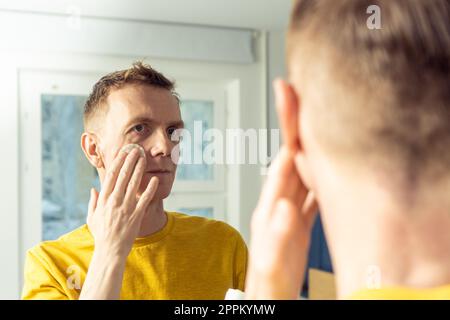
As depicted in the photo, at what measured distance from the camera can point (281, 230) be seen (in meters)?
0.23

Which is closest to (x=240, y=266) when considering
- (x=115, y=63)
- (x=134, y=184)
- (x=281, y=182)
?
(x=134, y=184)

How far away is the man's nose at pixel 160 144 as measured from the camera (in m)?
0.42

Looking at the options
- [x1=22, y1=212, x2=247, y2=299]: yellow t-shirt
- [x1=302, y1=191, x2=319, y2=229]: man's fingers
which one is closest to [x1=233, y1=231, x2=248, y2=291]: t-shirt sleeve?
[x1=22, y1=212, x2=247, y2=299]: yellow t-shirt

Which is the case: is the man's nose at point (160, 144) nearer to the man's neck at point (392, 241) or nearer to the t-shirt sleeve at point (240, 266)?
the t-shirt sleeve at point (240, 266)

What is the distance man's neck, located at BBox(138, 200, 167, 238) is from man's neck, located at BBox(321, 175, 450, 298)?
0.25 m

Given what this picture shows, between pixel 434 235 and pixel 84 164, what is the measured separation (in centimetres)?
40

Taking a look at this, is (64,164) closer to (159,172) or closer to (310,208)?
(159,172)

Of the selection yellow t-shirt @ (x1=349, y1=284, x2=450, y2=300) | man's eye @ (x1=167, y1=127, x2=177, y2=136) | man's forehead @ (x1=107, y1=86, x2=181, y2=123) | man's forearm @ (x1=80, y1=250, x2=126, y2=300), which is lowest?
man's forearm @ (x1=80, y1=250, x2=126, y2=300)

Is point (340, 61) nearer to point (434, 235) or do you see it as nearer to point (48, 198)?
point (434, 235)

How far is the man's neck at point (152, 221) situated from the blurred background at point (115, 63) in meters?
0.10

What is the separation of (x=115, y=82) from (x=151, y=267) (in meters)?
0.14

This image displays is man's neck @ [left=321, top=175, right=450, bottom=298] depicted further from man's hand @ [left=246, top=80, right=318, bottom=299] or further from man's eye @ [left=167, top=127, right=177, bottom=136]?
man's eye @ [left=167, top=127, right=177, bottom=136]

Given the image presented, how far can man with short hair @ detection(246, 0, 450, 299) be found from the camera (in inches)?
8.5

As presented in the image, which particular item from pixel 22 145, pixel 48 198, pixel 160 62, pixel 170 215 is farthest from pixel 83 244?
pixel 22 145
